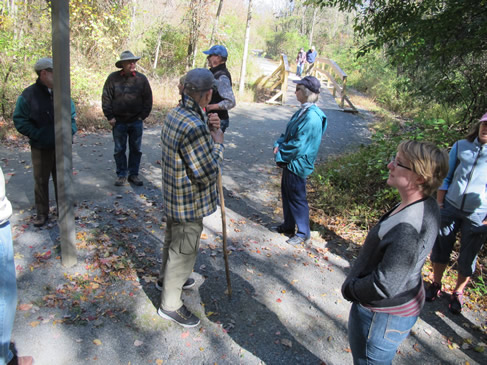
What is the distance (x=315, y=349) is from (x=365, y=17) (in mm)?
6310

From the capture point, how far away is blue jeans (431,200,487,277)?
3.49 meters

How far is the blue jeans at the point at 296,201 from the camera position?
4535 mm

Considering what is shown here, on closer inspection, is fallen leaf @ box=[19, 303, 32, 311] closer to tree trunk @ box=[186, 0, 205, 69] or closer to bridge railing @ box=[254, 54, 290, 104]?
tree trunk @ box=[186, 0, 205, 69]

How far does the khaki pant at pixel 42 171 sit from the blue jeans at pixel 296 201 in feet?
9.27

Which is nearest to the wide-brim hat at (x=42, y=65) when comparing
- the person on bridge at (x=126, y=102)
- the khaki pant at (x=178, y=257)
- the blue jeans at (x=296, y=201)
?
the person on bridge at (x=126, y=102)

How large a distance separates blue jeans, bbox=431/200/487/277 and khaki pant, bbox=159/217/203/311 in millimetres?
2497

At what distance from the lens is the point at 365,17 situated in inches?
275

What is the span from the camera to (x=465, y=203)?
3441 millimetres

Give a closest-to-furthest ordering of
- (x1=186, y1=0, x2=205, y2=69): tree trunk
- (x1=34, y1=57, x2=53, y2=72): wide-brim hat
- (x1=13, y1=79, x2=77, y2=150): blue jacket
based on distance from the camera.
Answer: (x1=34, y1=57, x2=53, y2=72): wide-brim hat → (x1=13, y1=79, x2=77, y2=150): blue jacket → (x1=186, y1=0, x2=205, y2=69): tree trunk

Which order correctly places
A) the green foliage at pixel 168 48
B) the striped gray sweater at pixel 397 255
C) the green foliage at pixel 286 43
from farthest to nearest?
the green foliage at pixel 286 43 → the green foliage at pixel 168 48 → the striped gray sweater at pixel 397 255

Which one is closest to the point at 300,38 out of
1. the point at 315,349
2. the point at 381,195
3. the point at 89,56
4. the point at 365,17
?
the point at 89,56

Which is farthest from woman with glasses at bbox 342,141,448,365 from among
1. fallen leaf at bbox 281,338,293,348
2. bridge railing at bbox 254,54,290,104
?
bridge railing at bbox 254,54,290,104

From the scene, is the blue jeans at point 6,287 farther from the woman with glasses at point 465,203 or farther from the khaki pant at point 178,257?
the woman with glasses at point 465,203

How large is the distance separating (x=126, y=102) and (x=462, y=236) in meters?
4.72
